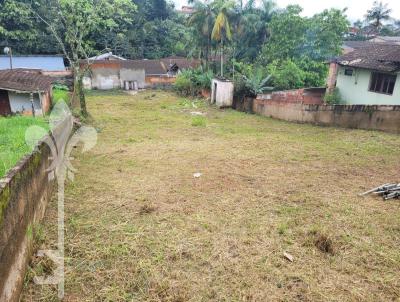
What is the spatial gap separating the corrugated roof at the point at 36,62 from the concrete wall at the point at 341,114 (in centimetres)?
1910

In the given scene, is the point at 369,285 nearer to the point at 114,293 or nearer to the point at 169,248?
the point at 169,248

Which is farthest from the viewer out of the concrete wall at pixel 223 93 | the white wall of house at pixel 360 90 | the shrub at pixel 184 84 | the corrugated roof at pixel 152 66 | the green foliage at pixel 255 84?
the corrugated roof at pixel 152 66

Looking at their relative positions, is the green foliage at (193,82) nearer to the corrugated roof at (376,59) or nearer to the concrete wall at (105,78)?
the concrete wall at (105,78)

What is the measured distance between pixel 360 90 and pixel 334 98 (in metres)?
1.44

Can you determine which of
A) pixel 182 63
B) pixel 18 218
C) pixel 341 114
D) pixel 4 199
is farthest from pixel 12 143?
pixel 182 63

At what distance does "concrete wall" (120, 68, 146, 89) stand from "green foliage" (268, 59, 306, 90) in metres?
11.0

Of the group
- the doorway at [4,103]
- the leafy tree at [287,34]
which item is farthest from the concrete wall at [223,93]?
the doorway at [4,103]

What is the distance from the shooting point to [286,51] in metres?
20.3

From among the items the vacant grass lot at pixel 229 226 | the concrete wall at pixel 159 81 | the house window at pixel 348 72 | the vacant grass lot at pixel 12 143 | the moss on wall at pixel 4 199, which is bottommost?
the vacant grass lot at pixel 229 226

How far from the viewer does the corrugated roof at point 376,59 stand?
13492 mm

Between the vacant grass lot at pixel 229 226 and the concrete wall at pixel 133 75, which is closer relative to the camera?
the vacant grass lot at pixel 229 226

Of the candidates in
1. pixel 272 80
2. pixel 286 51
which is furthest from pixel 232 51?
pixel 272 80

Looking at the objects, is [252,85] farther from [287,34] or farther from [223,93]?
[287,34]

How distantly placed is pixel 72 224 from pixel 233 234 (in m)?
2.54
